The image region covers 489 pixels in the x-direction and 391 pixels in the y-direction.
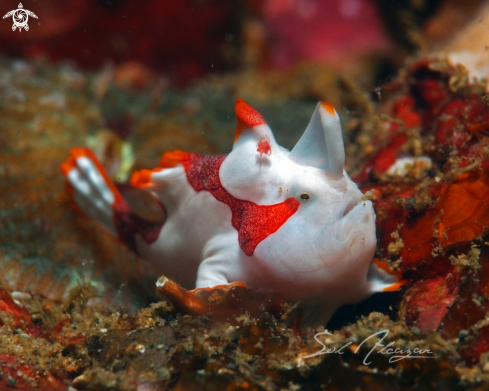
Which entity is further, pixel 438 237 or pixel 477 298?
pixel 438 237

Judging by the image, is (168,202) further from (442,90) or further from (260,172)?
(442,90)

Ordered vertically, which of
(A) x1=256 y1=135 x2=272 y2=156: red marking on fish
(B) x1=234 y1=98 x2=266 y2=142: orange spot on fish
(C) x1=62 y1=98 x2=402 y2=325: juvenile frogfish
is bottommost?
(C) x1=62 y1=98 x2=402 y2=325: juvenile frogfish

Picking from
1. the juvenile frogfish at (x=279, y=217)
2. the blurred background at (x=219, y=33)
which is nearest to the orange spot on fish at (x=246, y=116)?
the juvenile frogfish at (x=279, y=217)

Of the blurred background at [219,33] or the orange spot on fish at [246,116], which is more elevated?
the blurred background at [219,33]

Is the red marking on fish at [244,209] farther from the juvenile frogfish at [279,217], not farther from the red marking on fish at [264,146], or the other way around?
the red marking on fish at [264,146]

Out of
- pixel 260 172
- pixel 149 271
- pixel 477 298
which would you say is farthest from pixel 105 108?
pixel 477 298

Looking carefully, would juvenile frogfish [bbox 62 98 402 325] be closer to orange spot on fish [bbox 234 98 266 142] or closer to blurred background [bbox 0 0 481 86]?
orange spot on fish [bbox 234 98 266 142]
